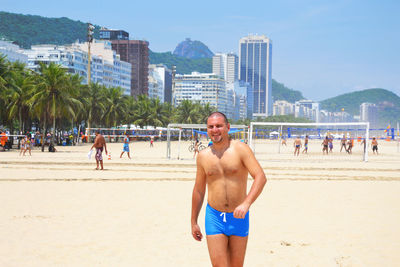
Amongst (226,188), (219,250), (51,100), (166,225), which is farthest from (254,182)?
(51,100)

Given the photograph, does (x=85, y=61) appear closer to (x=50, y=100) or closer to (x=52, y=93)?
(x=52, y=93)

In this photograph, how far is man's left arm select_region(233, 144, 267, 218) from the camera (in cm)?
383

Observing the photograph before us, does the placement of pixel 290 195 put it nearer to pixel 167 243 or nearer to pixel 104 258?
pixel 167 243

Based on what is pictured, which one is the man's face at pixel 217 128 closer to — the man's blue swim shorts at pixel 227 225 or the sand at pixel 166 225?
the man's blue swim shorts at pixel 227 225

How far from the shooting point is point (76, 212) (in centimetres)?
1022

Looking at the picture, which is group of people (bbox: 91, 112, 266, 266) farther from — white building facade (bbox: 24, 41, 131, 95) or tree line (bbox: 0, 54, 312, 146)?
white building facade (bbox: 24, 41, 131, 95)

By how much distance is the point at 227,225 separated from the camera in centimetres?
402

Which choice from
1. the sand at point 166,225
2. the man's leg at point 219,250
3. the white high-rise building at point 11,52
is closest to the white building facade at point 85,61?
the white high-rise building at point 11,52

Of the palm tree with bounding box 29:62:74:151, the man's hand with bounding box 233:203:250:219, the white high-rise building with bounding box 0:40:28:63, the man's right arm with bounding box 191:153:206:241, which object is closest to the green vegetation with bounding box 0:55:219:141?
the palm tree with bounding box 29:62:74:151

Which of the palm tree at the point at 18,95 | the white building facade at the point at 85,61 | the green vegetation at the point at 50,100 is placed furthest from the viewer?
the white building facade at the point at 85,61

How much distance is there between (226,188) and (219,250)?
0.51 m

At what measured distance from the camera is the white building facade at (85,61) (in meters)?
130

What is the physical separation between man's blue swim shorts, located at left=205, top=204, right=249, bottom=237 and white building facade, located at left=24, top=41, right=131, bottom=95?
11639 centimetres

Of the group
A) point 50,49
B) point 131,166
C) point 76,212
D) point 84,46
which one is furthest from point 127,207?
point 84,46
